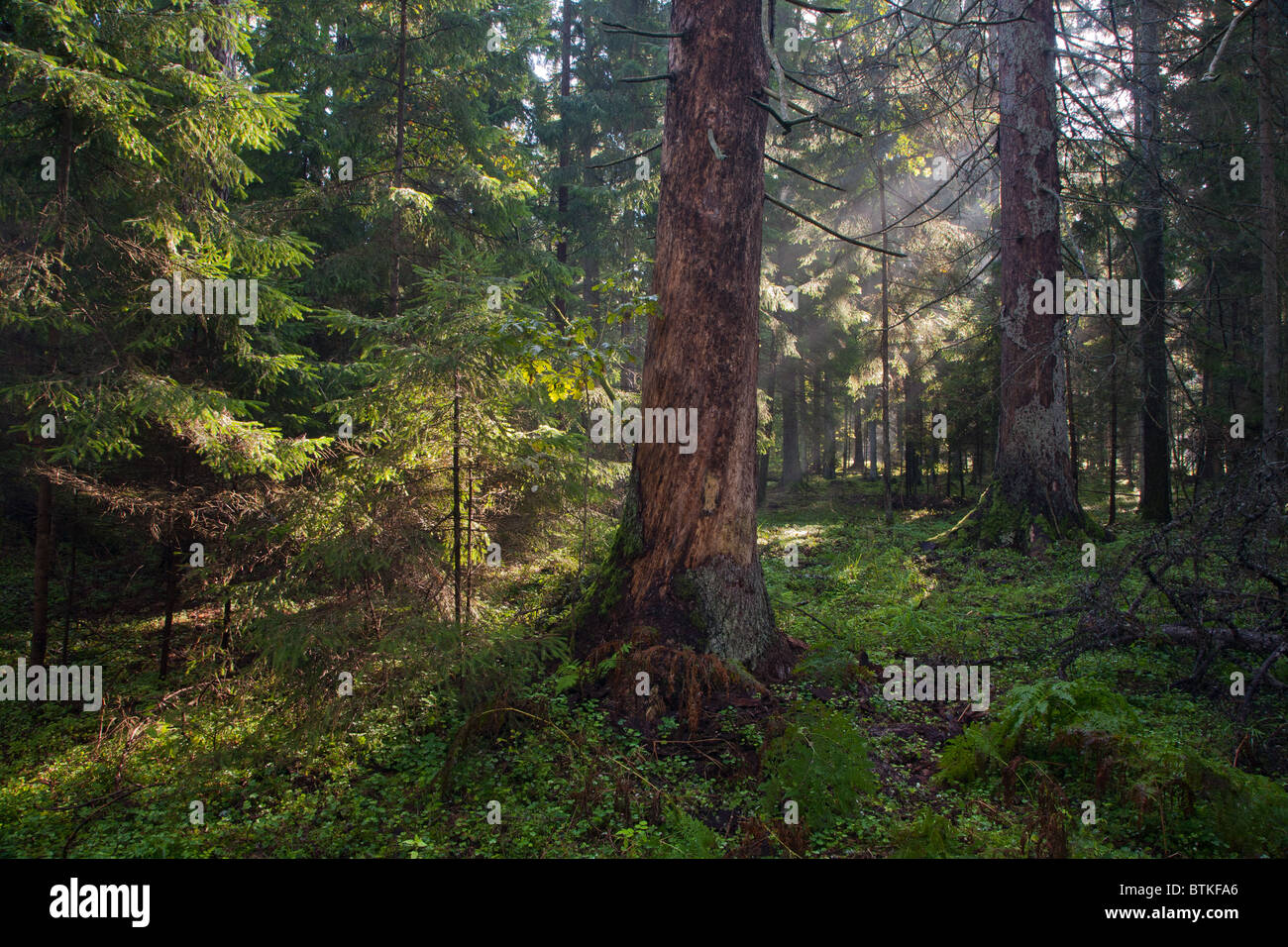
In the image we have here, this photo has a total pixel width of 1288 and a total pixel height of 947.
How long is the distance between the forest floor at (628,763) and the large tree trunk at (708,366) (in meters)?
0.64

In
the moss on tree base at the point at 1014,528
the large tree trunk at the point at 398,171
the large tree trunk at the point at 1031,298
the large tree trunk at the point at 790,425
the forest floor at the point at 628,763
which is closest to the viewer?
the forest floor at the point at 628,763

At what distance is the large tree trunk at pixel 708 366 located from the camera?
5.10 metres

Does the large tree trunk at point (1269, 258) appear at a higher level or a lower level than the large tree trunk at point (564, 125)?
lower

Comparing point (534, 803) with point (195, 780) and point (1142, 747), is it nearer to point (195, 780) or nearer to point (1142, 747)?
point (195, 780)

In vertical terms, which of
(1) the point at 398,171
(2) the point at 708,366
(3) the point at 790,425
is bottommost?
(2) the point at 708,366

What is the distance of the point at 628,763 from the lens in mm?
3996

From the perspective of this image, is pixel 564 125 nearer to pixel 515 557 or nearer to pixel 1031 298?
pixel 1031 298

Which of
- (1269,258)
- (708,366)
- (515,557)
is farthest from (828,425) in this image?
(515,557)

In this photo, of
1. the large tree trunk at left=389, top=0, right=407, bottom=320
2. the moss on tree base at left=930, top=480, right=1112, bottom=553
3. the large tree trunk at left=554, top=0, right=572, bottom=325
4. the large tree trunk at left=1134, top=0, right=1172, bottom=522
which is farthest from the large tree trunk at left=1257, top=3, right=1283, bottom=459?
the large tree trunk at left=554, top=0, right=572, bottom=325

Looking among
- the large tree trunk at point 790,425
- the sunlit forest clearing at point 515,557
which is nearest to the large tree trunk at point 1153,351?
the sunlit forest clearing at point 515,557

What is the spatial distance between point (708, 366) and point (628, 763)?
9.50ft

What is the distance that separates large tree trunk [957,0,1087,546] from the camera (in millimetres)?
9602

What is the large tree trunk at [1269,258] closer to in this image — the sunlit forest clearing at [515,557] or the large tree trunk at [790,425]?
the sunlit forest clearing at [515,557]
